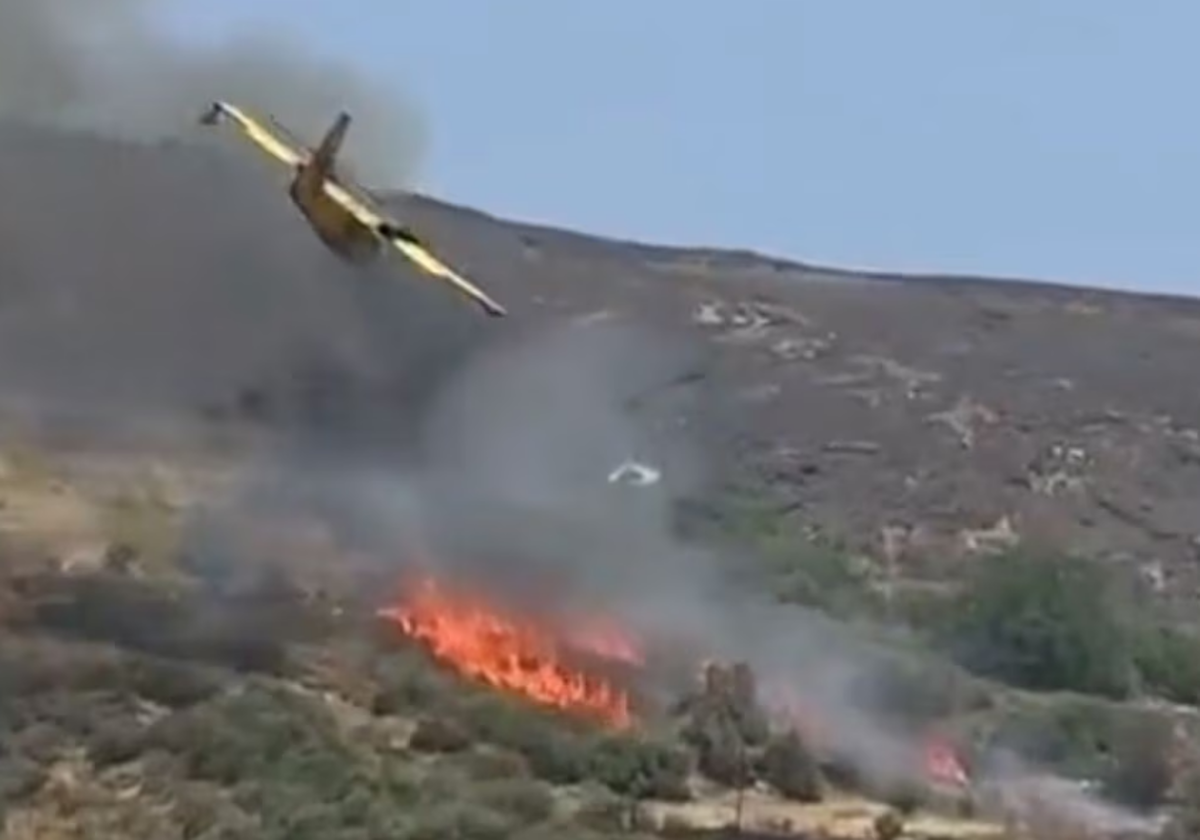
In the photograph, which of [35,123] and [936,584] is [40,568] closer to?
[35,123]

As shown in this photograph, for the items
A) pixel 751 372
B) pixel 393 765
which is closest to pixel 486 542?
pixel 393 765

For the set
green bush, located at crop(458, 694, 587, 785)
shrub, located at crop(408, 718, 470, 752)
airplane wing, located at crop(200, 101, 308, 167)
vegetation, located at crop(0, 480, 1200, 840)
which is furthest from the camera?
shrub, located at crop(408, 718, 470, 752)

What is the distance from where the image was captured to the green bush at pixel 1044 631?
205 ft

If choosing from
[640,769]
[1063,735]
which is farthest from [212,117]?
[1063,735]

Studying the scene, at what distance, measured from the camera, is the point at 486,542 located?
192 feet

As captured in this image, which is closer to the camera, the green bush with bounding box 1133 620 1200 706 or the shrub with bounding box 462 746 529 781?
the shrub with bounding box 462 746 529 781

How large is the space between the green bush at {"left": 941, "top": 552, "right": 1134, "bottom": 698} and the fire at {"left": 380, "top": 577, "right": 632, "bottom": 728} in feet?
41.7

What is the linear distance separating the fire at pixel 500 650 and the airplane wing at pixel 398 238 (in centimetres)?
1195

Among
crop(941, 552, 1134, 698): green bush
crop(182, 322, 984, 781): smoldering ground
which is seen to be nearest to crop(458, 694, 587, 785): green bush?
crop(182, 322, 984, 781): smoldering ground

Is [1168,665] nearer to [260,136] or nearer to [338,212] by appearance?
[260,136]

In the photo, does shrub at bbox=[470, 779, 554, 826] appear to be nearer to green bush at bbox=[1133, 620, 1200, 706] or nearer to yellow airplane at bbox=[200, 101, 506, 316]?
yellow airplane at bbox=[200, 101, 506, 316]

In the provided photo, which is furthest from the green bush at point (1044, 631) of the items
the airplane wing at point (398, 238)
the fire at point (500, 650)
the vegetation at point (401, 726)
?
the airplane wing at point (398, 238)

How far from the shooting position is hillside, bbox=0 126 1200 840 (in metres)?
44.1

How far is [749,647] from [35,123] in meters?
17.9
